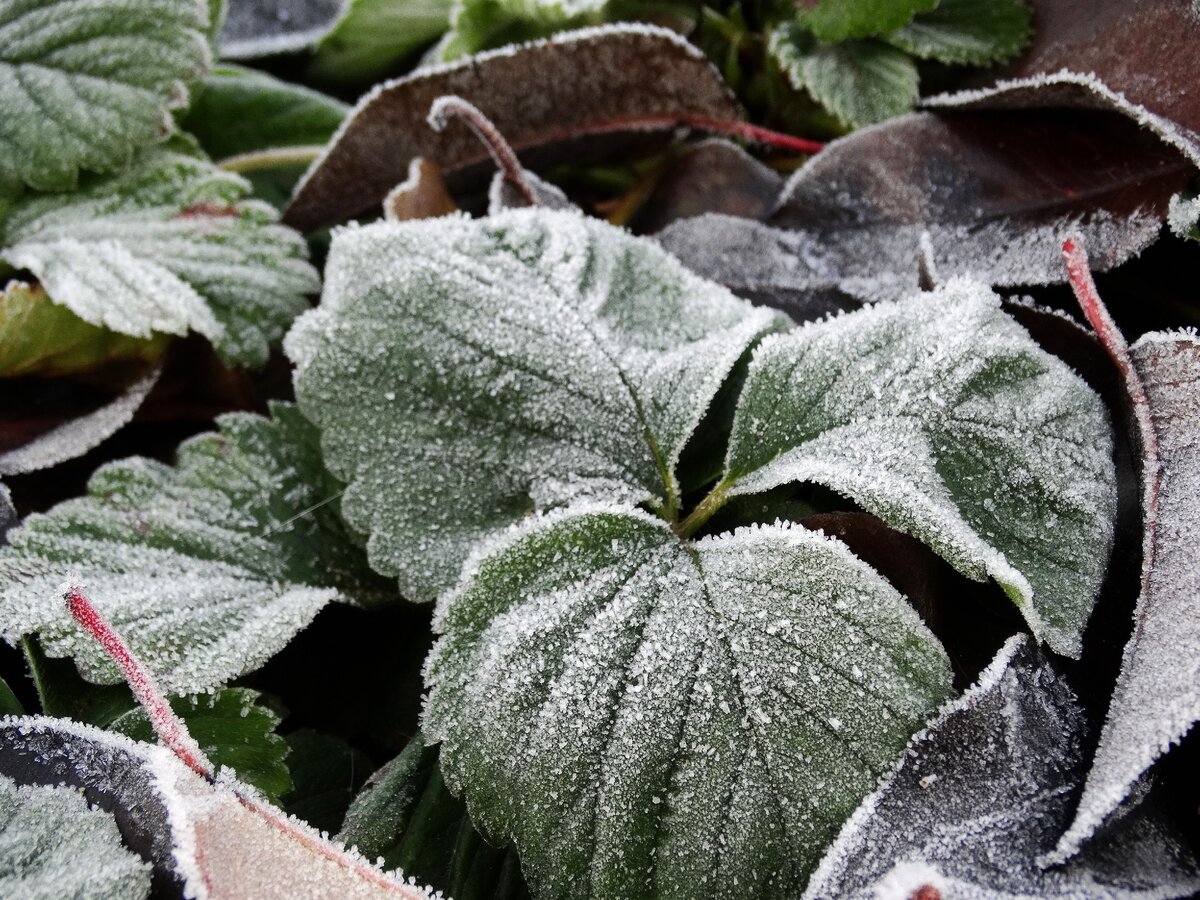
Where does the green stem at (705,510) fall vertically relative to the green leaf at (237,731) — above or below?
above

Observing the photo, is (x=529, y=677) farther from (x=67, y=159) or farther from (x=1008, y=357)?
(x=67, y=159)

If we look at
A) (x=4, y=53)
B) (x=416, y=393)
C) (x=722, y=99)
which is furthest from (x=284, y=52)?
(x=416, y=393)

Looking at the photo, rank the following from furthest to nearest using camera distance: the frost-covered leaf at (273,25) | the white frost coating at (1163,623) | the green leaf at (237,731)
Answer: the frost-covered leaf at (273,25)
the green leaf at (237,731)
the white frost coating at (1163,623)

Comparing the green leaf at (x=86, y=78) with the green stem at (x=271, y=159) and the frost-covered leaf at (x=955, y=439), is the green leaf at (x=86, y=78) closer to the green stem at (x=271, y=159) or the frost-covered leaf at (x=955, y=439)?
the green stem at (x=271, y=159)

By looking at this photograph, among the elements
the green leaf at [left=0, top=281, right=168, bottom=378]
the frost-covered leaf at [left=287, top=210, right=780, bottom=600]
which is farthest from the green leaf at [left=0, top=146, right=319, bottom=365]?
the frost-covered leaf at [left=287, top=210, right=780, bottom=600]

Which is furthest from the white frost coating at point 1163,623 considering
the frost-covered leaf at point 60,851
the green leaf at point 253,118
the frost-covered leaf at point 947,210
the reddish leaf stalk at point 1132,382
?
the green leaf at point 253,118

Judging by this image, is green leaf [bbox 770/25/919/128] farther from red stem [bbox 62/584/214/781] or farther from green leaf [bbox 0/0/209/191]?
red stem [bbox 62/584/214/781]
